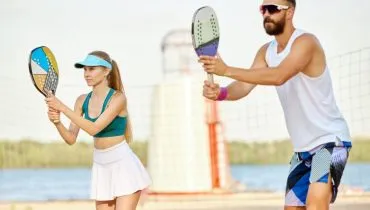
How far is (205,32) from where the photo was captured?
4914 millimetres

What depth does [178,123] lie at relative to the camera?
1605 cm

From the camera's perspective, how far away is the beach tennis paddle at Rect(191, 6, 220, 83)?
4.83m

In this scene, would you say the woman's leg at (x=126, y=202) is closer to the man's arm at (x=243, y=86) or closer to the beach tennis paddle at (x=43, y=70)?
the beach tennis paddle at (x=43, y=70)

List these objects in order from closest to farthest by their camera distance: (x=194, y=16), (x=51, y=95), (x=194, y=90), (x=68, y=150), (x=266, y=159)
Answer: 1. (x=194, y=16)
2. (x=51, y=95)
3. (x=194, y=90)
4. (x=68, y=150)
5. (x=266, y=159)

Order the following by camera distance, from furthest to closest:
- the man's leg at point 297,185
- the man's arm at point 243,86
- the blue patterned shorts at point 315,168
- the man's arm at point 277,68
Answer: the man's arm at point 243,86, the man's leg at point 297,185, the blue patterned shorts at point 315,168, the man's arm at point 277,68


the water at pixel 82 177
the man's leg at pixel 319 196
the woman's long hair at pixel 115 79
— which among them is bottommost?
the water at pixel 82 177

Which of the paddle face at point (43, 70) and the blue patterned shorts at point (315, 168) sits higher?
the paddle face at point (43, 70)

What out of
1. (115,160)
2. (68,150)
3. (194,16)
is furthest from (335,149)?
(68,150)

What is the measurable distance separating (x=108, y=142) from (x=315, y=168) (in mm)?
1293

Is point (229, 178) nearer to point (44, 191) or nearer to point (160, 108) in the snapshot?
point (160, 108)

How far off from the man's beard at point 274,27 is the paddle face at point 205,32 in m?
0.24

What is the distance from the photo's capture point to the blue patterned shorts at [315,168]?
16.2 ft

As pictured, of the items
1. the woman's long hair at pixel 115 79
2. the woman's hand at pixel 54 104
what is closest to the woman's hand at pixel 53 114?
the woman's hand at pixel 54 104

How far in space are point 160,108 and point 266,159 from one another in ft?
105
